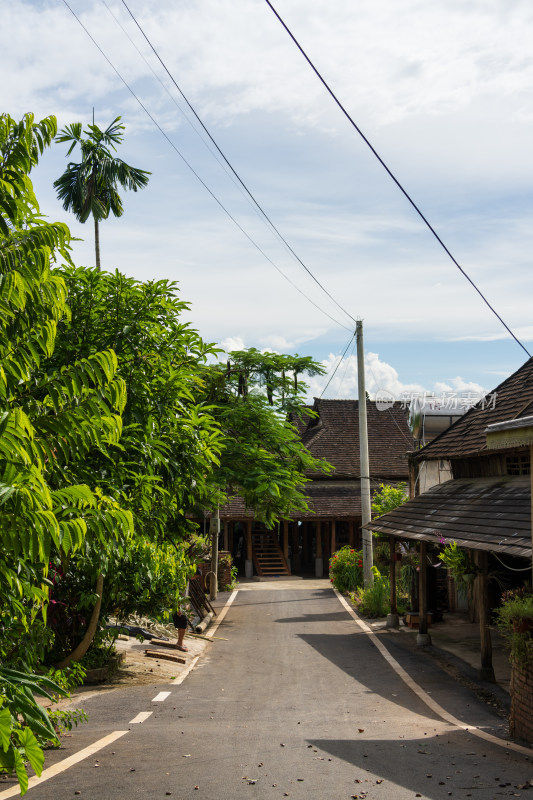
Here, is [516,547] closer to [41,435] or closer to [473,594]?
[41,435]

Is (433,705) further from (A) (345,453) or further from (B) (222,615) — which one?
(A) (345,453)

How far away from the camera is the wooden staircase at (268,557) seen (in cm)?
3603

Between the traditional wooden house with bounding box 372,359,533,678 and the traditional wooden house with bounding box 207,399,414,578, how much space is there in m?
13.5

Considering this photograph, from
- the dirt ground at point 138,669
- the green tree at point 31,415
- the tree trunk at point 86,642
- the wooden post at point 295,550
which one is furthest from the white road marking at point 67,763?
the wooden post at point 295,550

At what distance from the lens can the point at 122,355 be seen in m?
10.4

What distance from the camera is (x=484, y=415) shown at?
62.8ft

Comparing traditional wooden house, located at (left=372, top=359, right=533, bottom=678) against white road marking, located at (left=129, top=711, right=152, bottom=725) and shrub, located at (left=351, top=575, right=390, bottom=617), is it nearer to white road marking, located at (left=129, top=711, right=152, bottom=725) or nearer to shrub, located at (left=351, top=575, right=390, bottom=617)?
shrub, located at (left=351, top=575, right=390, bottom=617)

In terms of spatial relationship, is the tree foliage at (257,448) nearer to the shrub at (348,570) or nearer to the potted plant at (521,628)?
the shrub at (348,570)

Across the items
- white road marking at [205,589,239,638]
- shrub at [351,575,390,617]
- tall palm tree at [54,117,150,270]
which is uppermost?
tall palm tree at [54,117,150,270]

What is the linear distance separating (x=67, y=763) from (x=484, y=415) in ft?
46.5

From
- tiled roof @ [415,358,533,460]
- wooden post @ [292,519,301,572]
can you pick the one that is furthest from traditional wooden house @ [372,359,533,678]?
wooden post @ [292,519,301,572]

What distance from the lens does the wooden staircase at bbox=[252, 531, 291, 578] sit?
36.0 meters

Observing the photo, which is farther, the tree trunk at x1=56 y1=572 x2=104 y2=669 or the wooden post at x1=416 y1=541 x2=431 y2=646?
the wooden post at x1=416 y1=541 x2=431 y2=646

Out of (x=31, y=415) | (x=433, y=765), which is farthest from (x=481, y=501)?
(x=31, y=415)
